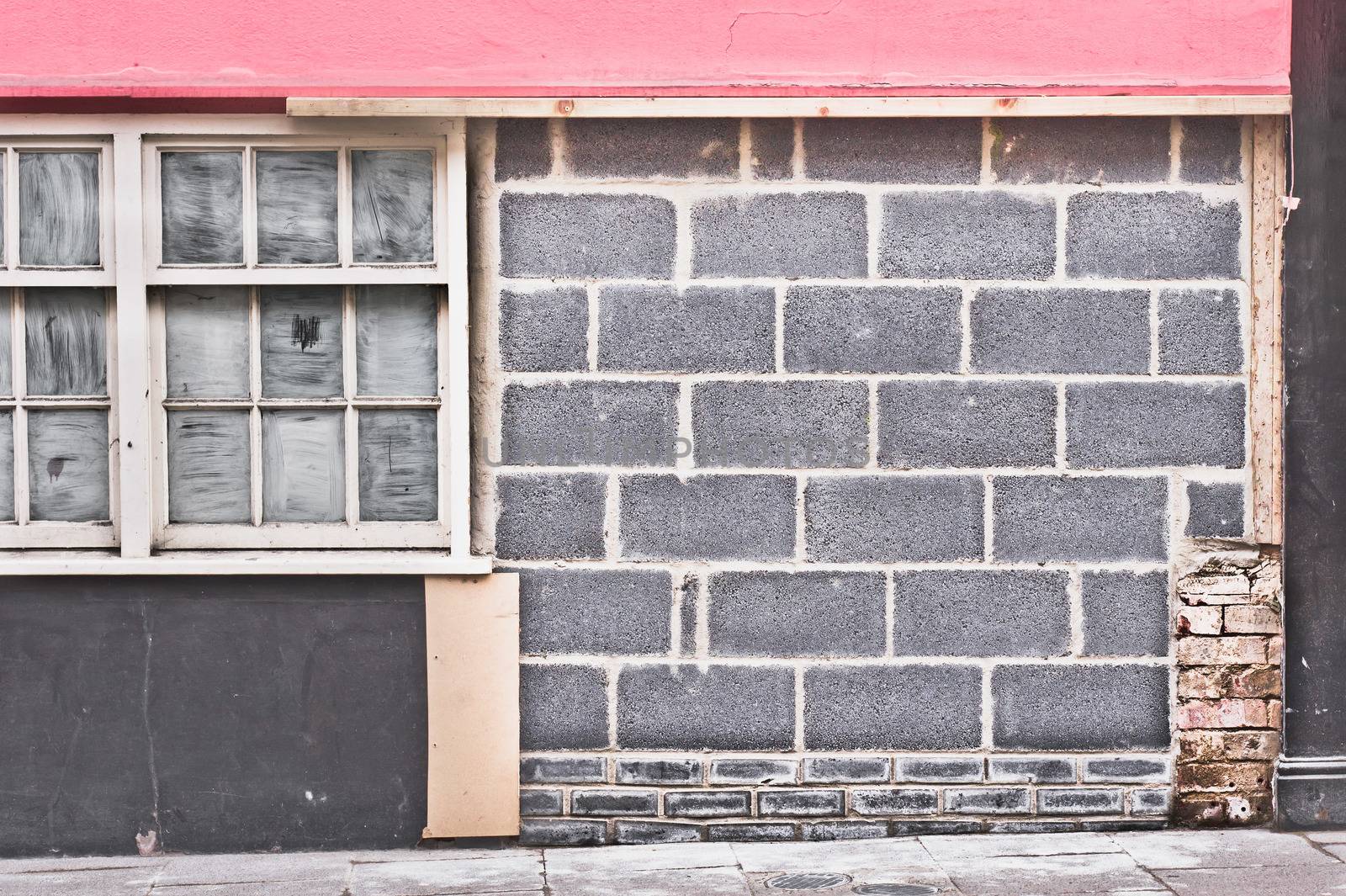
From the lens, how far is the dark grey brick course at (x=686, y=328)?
4613 mm

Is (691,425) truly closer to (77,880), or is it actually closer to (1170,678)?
(1170,678)

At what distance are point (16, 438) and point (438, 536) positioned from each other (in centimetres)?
148

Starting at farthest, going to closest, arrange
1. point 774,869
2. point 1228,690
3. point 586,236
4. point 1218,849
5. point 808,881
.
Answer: point 1228,690
point 586,236
point 1218,849
point 774,869
point 808,881

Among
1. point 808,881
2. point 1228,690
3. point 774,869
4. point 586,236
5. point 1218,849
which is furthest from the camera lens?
point 1228,690

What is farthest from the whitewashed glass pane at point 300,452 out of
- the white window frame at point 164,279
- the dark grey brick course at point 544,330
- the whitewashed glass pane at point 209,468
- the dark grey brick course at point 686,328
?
the dark grey brick course at point 686,328

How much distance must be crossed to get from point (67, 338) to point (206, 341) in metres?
0.48

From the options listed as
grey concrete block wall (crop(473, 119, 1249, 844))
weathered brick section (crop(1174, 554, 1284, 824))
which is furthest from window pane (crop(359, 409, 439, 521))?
weathered brick section (crop(1174, 554, 1284, 824))

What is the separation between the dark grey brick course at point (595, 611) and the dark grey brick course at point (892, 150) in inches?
60.4

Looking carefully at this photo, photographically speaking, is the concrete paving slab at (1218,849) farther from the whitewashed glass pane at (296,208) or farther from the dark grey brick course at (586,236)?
the whitewashed glass pane at (296,208)

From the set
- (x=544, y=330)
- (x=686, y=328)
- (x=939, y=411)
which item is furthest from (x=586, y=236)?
(x=939, y=411)

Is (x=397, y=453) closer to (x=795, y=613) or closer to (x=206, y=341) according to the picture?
(x=206, y=341)

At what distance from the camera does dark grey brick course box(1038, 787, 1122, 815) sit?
4680 millimetres

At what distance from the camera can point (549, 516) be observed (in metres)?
4.64

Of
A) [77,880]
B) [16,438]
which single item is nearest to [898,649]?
[77,880]
